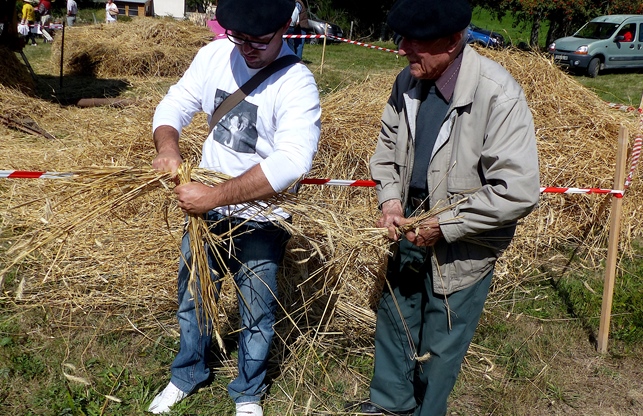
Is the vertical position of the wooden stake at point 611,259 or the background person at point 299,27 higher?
the background person at point 299,27

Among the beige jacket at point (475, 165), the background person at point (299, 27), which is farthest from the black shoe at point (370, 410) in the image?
the background person at point (299, 27)

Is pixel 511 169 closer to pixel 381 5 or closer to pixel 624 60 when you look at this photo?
pixel 624 60

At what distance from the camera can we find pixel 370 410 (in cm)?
304

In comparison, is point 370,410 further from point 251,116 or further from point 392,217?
point 251,116

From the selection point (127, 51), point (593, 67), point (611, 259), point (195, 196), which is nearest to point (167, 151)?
point (195, 196)

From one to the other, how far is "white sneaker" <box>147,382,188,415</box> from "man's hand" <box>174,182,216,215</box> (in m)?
1.07

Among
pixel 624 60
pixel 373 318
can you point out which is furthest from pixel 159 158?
pixel 624 60

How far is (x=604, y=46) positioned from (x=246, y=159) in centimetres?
1672

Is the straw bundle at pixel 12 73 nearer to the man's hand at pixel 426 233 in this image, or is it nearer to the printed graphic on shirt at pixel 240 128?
the printed graphic on shirt at pixel 240 128

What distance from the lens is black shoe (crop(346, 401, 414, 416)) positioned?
2998mm

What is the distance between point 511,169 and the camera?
89.8 inches

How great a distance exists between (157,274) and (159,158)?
181cm

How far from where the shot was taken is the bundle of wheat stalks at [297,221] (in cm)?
270

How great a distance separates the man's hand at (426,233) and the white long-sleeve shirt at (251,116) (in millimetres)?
503
